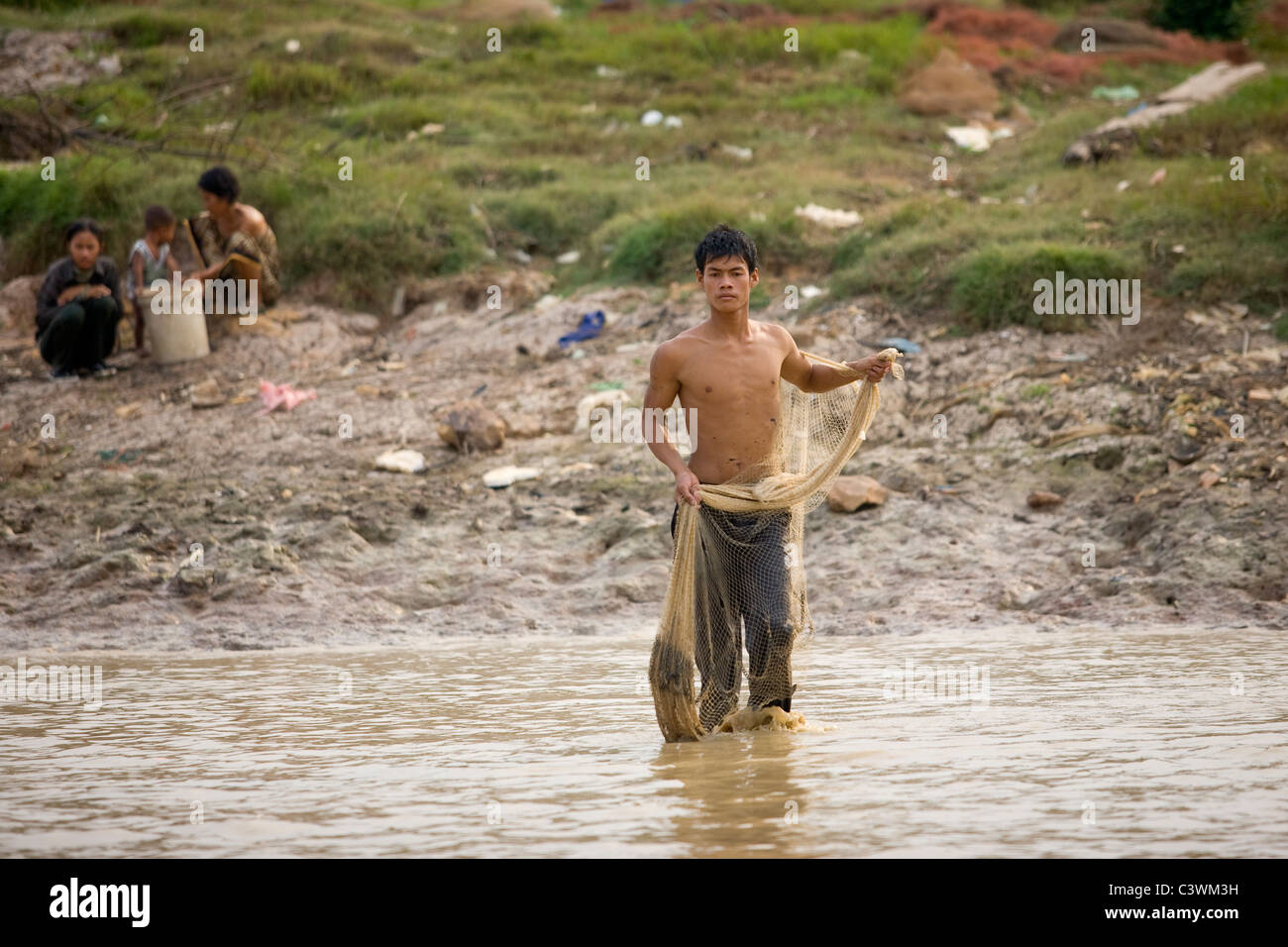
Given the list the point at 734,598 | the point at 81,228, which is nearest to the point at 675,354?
the point at 734,598

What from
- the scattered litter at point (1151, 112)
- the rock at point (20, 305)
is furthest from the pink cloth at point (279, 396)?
the scattered litter at point (1151, 112)

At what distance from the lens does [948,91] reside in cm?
1700

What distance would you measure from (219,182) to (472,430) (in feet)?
11.1

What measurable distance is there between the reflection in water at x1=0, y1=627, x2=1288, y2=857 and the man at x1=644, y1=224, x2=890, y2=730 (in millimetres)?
Result: 275

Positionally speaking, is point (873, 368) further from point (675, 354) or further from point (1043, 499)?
point (1043, 499)

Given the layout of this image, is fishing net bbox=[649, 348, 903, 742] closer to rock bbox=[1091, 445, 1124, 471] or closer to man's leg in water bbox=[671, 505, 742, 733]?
man's leg in water bbox=[671, 505, 742, 733]

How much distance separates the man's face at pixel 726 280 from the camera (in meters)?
5.07

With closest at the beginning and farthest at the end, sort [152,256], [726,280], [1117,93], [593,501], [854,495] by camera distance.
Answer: [726,280] < [854,495] < [593,501] < [152,256] < [1117,93]

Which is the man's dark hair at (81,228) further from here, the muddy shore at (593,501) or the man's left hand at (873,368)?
the man's left hand at (873,368)

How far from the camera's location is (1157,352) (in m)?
9.59

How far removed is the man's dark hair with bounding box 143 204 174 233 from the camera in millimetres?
11359

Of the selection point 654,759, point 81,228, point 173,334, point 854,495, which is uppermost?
point 81,228

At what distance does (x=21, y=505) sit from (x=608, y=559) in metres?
3.70
